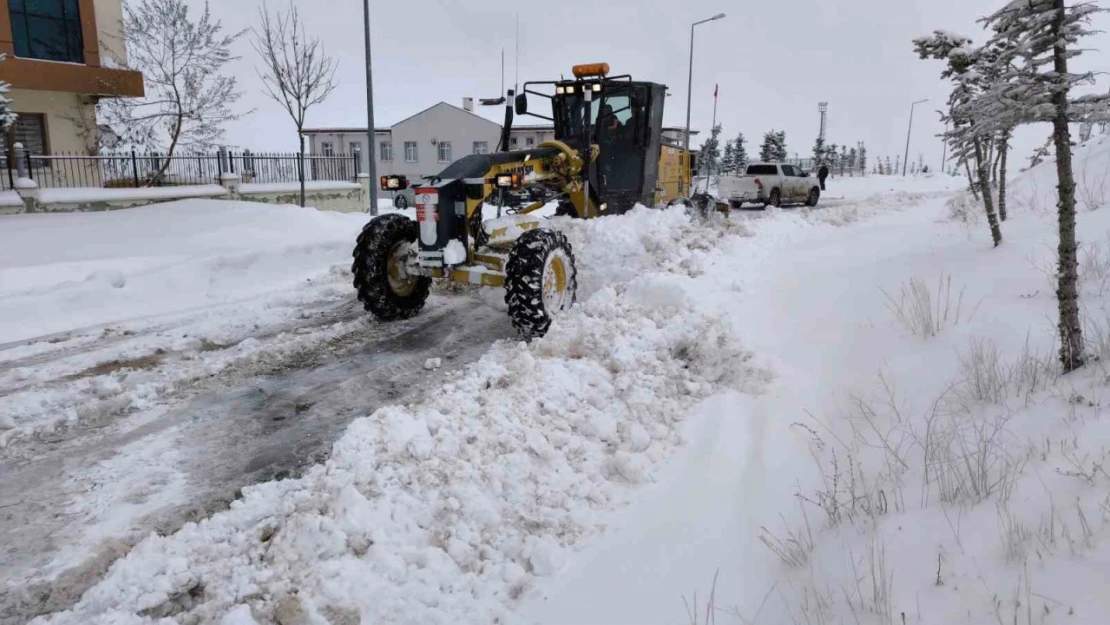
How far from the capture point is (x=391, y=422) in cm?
434

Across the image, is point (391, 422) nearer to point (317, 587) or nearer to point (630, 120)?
point (317, 587)

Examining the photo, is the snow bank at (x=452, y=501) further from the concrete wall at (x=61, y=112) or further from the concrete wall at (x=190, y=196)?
the concrete wall at (x=61, y=112)

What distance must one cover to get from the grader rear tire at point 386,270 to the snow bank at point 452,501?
2244 millimetres

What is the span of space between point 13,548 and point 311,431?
5.79 feet

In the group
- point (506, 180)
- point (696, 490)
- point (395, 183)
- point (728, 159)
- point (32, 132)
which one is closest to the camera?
point (696, 490)

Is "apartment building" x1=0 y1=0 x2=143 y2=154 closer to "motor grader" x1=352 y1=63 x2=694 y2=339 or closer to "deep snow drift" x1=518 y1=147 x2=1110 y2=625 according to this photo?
"motor grader" x1=352 y1=63 x2=694 y2=339

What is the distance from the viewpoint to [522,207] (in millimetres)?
9352

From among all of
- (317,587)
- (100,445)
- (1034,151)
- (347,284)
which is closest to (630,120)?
(347,284)

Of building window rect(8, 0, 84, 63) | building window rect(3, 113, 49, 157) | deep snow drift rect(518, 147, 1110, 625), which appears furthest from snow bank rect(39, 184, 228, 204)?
deep snow drift rect(518, 147, 1110, 625)

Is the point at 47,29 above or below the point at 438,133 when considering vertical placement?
above

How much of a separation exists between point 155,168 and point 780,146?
157 feet

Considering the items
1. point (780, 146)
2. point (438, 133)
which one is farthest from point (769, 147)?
point (438, 133)

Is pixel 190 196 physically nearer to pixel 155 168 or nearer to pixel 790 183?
pixel 155 168

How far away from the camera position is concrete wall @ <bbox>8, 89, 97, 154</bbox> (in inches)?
783
